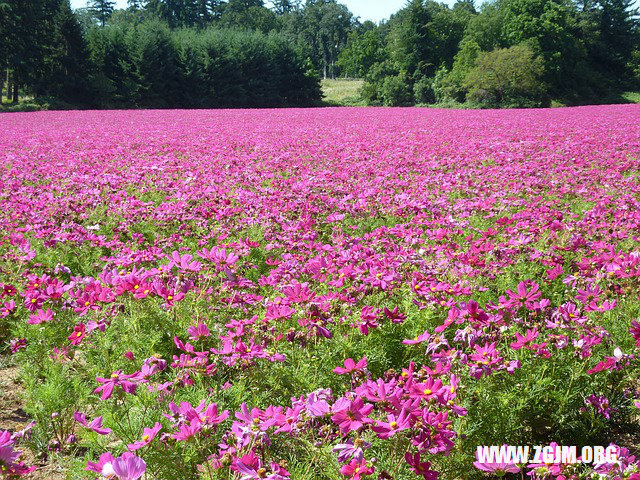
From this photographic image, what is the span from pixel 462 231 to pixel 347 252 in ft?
7.31

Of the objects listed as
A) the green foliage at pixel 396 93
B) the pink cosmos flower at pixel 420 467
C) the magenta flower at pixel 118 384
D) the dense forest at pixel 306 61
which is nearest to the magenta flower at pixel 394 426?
the pink cosmos flower at pixel 420 467

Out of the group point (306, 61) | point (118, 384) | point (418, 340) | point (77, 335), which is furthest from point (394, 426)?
point (306, 61)

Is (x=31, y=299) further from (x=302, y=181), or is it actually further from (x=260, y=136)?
(x=260, y=136)

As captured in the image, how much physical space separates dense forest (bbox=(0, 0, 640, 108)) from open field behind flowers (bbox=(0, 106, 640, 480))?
37268 mm

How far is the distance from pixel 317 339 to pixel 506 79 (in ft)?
144

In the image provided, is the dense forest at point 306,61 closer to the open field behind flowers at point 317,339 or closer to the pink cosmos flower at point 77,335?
the open field behind flowers at point 317,339

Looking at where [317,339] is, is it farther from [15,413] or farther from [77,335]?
[15,413]

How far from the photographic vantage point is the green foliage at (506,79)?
132 ft

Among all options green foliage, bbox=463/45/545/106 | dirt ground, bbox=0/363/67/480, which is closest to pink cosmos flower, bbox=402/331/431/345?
dirt ground, bbox=0/363/67/480

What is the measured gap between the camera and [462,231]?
15.7 ft

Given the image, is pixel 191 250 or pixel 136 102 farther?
pixel 136 102

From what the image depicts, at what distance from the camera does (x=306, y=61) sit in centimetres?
5303

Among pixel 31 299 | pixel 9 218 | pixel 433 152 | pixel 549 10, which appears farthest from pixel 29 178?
pixel 549 10

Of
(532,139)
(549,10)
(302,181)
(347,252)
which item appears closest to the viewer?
(347,252)
